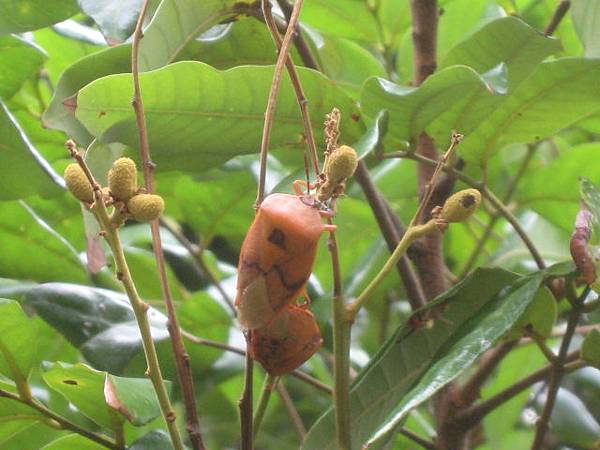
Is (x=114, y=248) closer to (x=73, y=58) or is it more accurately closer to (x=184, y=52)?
(x=184, y=52)

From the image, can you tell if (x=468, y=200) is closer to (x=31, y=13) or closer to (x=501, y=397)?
(x=501, y=397)

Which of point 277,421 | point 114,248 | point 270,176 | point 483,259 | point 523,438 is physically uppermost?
point 114,248

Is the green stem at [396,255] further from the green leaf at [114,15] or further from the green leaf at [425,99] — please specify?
the green leaf at [114,15]

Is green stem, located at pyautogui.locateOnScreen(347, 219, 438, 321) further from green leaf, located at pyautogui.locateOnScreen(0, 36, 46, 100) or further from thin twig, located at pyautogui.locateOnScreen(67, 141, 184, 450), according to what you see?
green leaf, located at pyautogui.locateOnScreen(0, 36, 46, 100)

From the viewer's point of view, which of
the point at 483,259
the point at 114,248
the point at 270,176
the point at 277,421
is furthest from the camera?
the point at 277,421

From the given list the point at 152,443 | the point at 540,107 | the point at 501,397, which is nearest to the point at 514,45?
the point at 540,107

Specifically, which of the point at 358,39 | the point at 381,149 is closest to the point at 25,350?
the point at 381,149

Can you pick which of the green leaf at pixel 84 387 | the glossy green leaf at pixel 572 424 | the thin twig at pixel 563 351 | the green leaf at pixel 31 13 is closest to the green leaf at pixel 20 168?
the green leaf at pixel 31 13
